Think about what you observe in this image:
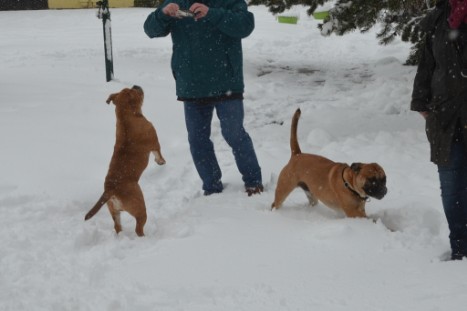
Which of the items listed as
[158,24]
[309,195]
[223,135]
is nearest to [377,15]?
[223,135]

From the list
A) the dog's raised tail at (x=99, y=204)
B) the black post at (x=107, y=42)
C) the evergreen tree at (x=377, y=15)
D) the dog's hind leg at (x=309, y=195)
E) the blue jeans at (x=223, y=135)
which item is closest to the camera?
the dog's raised tail at (x=99, y=204)

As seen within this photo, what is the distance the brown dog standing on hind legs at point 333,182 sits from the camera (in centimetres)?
368

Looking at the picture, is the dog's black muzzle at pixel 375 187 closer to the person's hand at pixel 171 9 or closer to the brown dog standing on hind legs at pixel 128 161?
the brown dog standing on hind legs at pixel 128 161

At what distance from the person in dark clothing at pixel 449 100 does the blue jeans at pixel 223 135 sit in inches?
71.9

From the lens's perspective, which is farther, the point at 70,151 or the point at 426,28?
the point at 70,151

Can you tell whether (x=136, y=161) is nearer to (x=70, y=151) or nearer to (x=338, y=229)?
(x=338, y=229)

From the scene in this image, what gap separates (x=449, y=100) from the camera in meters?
2.96

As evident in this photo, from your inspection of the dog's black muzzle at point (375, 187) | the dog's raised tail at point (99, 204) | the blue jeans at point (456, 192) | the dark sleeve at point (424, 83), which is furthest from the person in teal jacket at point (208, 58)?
the blue jeans at point (456, 192)

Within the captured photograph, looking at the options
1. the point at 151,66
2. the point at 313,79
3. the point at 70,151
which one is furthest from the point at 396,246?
the point at 151,66

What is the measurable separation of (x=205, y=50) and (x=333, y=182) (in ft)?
5.00

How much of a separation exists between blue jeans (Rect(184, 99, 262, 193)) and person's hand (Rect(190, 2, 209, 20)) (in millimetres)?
774

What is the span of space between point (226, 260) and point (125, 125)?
148 centimetres

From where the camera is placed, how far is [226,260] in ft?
11.0

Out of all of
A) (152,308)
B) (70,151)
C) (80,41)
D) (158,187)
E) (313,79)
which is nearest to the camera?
(152,308)
